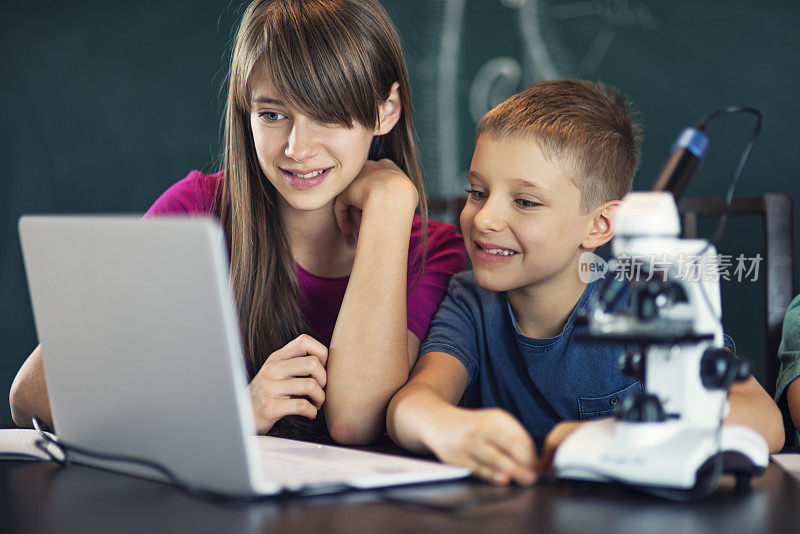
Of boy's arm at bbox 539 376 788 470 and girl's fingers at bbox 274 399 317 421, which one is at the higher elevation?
girl's fingers at bbox 274 399 317 421

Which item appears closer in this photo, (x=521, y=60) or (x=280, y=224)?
(x=280, y=224)

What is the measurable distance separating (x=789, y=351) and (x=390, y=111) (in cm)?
72

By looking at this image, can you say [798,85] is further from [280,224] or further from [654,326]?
[654,326]

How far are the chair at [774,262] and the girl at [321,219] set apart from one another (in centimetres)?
55

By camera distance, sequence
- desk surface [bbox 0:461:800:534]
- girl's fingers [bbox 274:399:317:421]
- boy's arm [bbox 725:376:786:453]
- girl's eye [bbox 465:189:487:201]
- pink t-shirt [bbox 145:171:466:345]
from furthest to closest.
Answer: pink t-shirt [bbox 145:171:466:345] → girl's eye [bbox 465:189:487:201] → girl's fingers [bbox 274:399:317:421] → boy's arm [bbox 725:376:786:453] → desk surface [bbox 0:461:800:534]

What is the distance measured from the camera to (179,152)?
267cm

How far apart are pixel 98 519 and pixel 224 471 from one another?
0.11 m

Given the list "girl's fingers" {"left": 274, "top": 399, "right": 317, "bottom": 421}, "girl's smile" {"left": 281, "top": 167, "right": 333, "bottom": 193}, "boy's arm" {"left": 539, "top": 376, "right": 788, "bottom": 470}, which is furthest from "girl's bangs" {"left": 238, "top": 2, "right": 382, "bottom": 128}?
"boy's arm" {"left": 539, "top": 376, "right": 788, "bottom": 470}

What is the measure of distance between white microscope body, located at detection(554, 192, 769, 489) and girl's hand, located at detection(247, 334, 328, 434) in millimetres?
403

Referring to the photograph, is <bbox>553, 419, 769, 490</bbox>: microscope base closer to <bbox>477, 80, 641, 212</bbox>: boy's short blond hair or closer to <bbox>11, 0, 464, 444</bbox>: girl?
<bbox>11, 0, 464, 444</bbox>: girl

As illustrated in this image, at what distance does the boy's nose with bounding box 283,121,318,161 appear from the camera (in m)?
1.20

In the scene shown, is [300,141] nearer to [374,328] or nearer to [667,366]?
[374,328]

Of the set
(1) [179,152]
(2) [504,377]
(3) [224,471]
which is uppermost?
(1) [179,152]

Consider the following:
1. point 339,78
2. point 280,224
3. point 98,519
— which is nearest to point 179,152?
point 280,224
